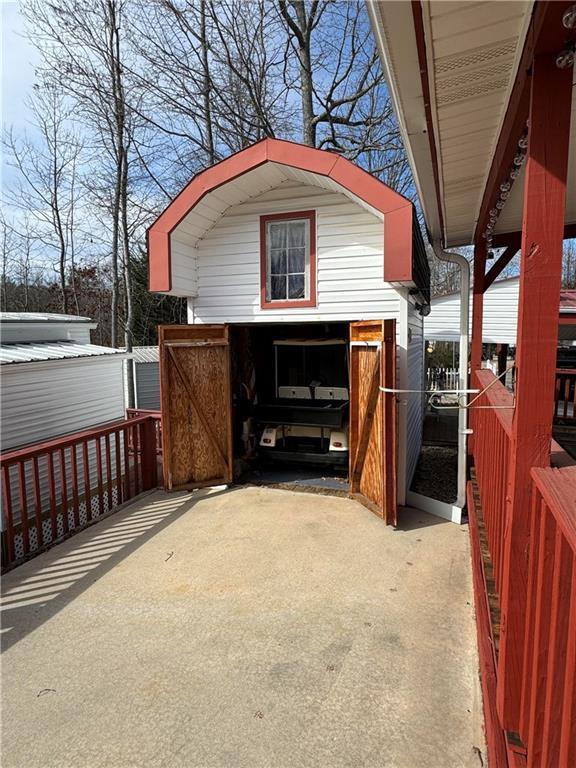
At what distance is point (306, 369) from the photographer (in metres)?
7.27

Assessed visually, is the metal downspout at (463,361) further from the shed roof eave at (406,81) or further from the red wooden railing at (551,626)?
the red wooden railing at (551,626)

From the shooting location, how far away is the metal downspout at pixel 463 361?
4.96 meters

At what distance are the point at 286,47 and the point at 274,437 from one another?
12197 millimetres

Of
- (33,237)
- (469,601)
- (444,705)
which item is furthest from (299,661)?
(33,237)

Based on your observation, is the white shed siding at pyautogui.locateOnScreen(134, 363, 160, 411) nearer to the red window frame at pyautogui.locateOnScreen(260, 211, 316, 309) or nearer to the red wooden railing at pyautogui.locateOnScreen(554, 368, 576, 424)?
the red window frame at pyautogui.locateOnScreen(260, 211, 316, 309)

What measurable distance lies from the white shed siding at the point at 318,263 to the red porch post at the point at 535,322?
Answer: 3.77 meters

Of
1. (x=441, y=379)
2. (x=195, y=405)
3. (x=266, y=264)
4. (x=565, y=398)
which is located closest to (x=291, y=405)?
(x=195, y=405)

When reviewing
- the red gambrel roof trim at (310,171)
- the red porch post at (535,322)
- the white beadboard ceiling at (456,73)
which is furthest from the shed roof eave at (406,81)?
the red gambrel roof trim at (310,171)

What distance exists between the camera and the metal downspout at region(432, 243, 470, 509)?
4961mm

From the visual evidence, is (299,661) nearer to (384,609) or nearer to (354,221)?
(384,609)

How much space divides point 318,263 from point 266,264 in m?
0.71

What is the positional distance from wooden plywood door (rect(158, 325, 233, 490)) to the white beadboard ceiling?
343 cm

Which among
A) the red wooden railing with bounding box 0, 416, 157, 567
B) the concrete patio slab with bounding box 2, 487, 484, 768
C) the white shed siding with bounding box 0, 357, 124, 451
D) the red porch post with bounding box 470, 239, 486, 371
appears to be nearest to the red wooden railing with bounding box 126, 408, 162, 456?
the red wooden railing with bounding box 0, 416, 157, 567

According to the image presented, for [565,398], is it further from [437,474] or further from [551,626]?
[551,626]
